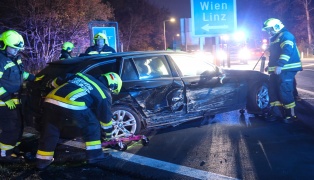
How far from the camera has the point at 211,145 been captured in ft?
16.3

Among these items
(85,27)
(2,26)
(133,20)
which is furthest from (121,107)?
(133,20)

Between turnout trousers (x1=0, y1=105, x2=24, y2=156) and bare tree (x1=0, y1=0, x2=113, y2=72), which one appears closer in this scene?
turnout trousers (x1=0, y1=105, x2=24, y2=156)

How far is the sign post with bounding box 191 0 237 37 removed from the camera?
844 centimetres

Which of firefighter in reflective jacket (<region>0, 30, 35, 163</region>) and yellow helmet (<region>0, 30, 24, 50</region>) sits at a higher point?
yellow helmet (<region>0, 30, 24, 50</region>)

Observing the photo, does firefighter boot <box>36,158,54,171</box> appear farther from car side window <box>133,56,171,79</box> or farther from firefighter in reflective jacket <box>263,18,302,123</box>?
firefighter in reflective jacket <box>263,18,302,123</box>

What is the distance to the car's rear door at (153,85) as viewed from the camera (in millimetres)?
5184

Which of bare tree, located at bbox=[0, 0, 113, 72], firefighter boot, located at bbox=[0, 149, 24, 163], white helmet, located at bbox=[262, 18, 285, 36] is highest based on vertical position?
bare tree, located at bbox=[0, 0, 113, 72]

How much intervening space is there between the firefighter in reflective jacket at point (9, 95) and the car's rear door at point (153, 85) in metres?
1.57

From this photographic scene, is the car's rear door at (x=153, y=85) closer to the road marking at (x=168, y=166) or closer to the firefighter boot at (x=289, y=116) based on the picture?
the road marking at (x=168, y=166)

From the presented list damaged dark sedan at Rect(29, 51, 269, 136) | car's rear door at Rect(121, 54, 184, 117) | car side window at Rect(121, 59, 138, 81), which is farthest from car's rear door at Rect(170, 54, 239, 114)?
car side window at Rect(121, 59, 138, 81)

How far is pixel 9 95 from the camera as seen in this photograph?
446 cm

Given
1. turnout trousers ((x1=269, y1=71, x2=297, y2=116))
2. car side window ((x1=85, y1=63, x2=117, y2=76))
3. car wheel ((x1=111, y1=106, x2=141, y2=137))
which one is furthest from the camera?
turnout trousers ((x1=269, y1=71, x2=297, y2=116))

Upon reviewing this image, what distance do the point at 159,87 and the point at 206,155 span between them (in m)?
1.42

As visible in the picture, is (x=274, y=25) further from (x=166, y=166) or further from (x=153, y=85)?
(x=166, y=166)
